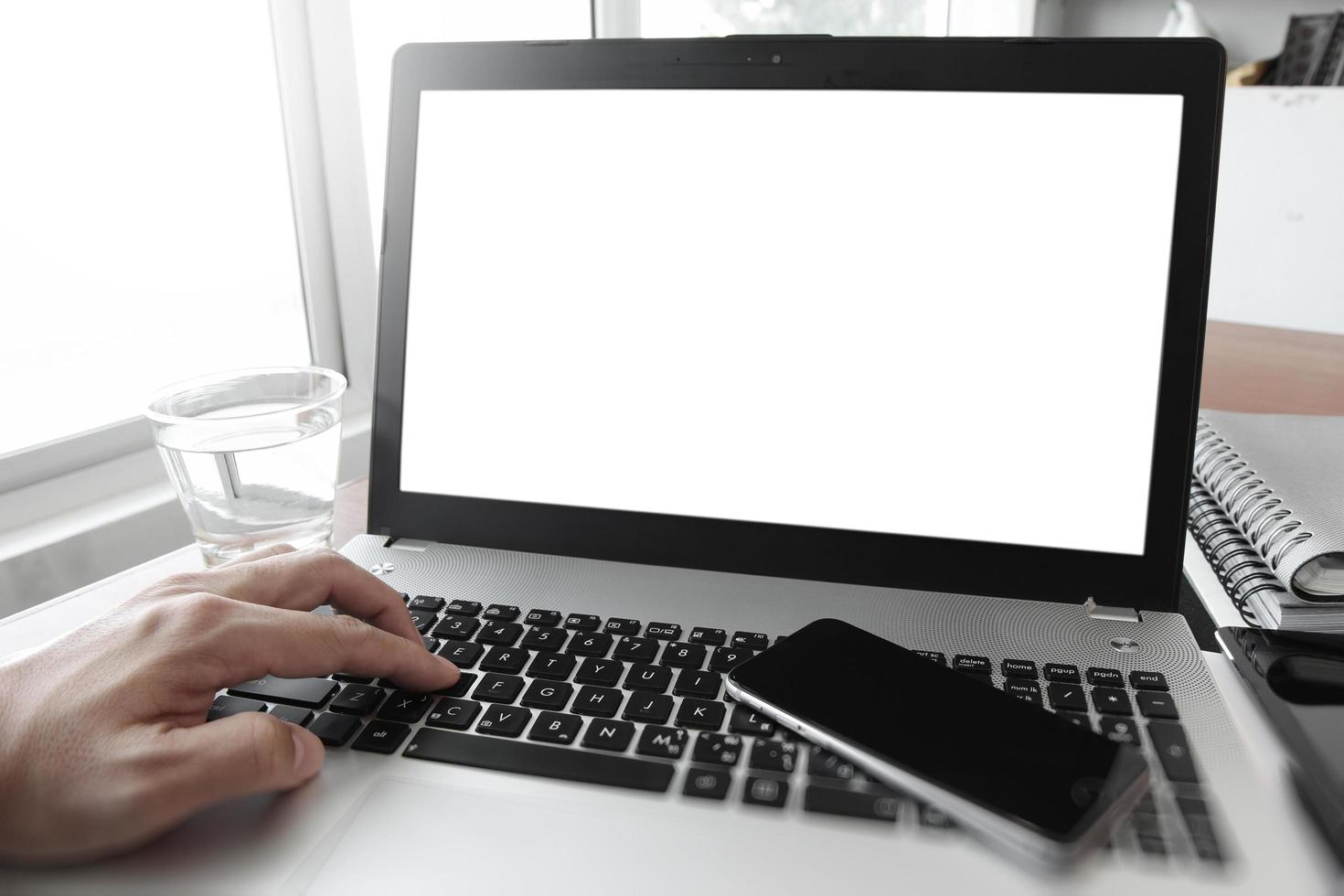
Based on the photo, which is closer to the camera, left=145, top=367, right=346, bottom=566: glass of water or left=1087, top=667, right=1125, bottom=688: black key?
left=1087, top=667, right=1125, bottom=688: black key

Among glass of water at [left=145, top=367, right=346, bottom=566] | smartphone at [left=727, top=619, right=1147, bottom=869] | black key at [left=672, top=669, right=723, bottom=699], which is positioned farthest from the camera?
glass of water at [left=145, top=367, right=346, bottom=566]

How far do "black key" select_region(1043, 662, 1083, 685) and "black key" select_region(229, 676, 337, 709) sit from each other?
371 mm

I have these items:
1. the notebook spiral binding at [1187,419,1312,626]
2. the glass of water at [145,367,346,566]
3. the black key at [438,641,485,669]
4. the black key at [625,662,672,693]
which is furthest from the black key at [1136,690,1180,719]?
the glass of water at [145,367,346,566]

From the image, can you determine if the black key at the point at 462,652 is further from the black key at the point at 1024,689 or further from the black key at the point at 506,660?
the black key at the point at 1024,689

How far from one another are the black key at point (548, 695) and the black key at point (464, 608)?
91mm

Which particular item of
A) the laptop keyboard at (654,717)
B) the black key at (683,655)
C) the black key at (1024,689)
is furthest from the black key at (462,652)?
the black key at (1024,689)

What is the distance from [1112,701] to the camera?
0.46m

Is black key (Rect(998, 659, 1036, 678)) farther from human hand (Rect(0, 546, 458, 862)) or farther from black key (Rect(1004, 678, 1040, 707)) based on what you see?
human hand (Rect(0, 546, 458, 862))

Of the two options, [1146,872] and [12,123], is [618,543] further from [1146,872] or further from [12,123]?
[12,123]

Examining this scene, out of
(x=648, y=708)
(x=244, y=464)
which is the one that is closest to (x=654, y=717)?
(x=648, y=708)

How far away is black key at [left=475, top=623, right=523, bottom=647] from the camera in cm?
52

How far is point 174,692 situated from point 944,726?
13.6 inches

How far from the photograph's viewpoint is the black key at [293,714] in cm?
47

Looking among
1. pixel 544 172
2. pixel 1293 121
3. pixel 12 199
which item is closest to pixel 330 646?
pixel 544 172
